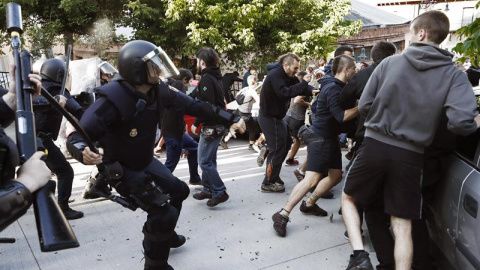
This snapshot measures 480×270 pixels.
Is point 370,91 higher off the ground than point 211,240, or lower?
higher

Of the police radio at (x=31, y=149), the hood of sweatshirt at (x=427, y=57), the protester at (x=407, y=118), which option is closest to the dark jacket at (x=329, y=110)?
the protester at (x=407, y=118)

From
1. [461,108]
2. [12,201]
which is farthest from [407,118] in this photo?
[12,201]

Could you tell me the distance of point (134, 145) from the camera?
2.89m

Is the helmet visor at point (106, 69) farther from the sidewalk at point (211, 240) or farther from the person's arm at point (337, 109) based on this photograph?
the person's arm at point (337, 109)

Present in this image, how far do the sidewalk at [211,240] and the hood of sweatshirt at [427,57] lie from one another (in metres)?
1.76

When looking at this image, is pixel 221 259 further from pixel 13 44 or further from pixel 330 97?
pixel 13 44

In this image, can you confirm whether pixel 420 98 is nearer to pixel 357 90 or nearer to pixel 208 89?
pixel 357 90

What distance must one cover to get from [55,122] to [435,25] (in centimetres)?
377

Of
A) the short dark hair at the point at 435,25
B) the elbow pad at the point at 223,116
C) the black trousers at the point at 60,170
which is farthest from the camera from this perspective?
the black trousers at the point at 60,170

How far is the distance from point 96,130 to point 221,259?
160cm

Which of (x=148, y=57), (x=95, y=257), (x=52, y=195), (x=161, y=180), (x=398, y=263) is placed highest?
(x=148, y=57)

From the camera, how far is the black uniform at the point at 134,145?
271 cm

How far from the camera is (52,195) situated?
5.49 feet

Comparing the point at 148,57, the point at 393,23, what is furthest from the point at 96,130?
the point at 393,23
